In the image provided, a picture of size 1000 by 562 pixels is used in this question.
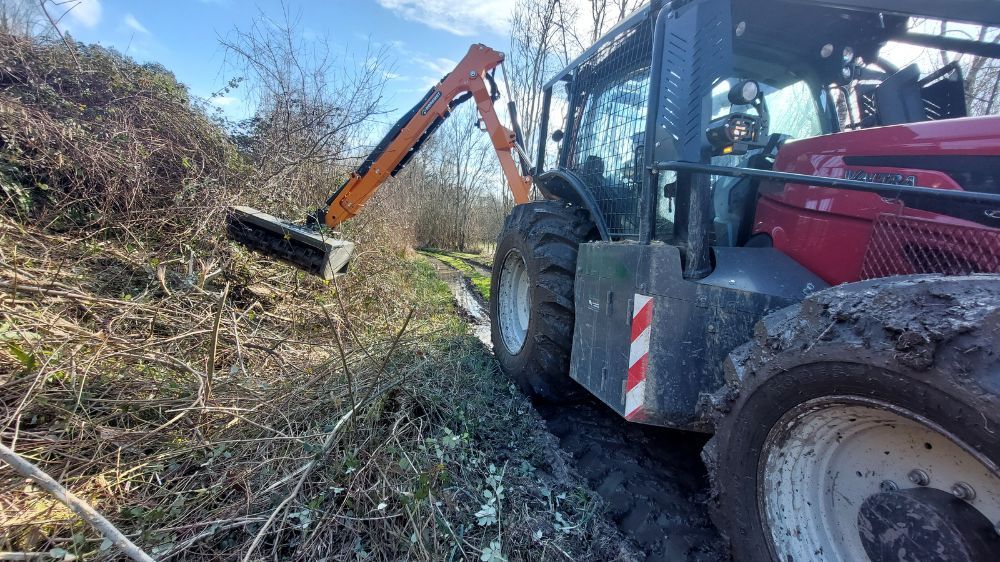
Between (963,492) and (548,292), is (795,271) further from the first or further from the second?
(548,292)

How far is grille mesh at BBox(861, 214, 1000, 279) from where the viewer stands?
1451 millimetres

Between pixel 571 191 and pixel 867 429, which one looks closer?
pixel 867 429

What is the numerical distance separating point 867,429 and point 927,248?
2.49ft

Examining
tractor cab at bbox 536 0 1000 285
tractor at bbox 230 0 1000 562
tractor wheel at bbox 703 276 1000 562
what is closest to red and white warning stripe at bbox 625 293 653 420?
tractor at bbox 230 0 1000 562

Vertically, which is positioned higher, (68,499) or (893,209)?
(893,209)

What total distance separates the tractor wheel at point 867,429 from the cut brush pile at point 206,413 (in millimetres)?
713

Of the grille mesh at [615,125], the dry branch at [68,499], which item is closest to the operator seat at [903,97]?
the grille mesh at [615,125]

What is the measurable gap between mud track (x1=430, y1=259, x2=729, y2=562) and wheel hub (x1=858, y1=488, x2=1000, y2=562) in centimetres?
49

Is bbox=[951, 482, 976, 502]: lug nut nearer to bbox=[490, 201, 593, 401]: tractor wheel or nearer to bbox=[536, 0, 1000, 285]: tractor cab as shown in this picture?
bbox=[536, 0, 1000, 285]: tractor cab

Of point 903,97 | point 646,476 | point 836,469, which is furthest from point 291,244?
point 903,97

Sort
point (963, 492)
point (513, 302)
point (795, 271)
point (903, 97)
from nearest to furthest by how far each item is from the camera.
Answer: point (963, 492)
point (795, 271)
point (903, 97)
point (513, 302)

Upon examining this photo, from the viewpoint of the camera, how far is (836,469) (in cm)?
134

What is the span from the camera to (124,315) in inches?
114

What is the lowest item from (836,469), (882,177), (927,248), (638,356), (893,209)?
(836,469)
